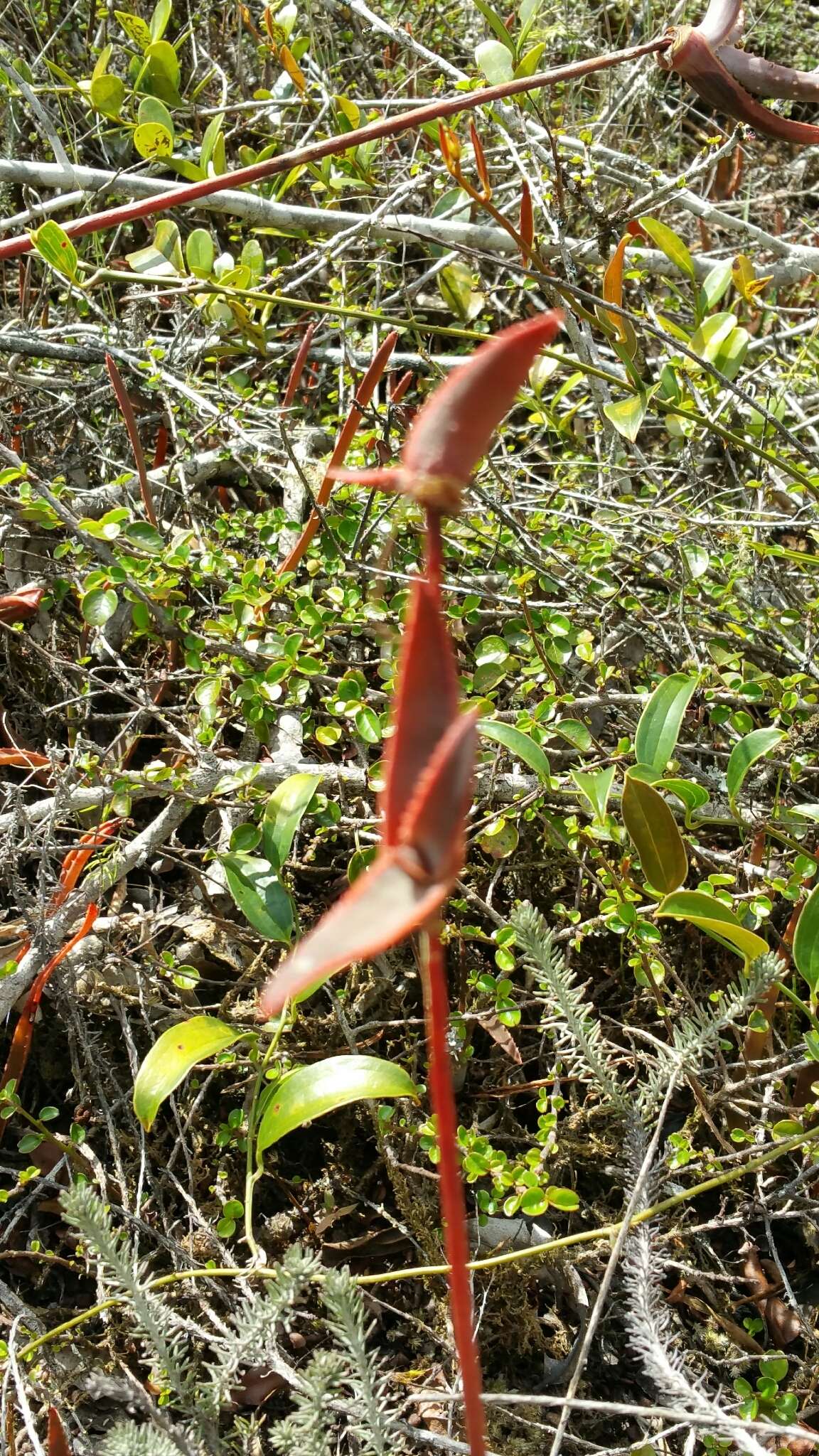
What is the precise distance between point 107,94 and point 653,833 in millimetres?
1609

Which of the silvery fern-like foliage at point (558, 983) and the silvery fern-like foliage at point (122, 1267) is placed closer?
the silvery fern-like foliage at point (122, 1267)

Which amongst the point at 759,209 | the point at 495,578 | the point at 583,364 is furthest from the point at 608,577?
the point at 759,209

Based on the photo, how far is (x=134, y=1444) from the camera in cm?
73

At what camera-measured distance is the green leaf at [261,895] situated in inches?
51.7

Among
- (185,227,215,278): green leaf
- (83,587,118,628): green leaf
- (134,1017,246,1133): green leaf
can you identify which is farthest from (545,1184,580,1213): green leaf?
(185,227,215,278): green leaf

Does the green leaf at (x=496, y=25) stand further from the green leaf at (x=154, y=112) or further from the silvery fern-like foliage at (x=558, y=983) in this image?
the silvery fern-like foliage at (x=558, y=983)

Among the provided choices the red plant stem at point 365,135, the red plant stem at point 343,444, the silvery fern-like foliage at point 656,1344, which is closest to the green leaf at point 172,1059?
the silvery fern-like foliage at point 656,1344

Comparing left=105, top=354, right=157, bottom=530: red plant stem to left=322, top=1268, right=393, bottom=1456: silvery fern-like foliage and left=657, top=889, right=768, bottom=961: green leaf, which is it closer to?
left=657, top=889, right=768, bottom=961: green leaf

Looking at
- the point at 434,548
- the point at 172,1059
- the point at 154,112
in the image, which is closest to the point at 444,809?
the point at 434,548

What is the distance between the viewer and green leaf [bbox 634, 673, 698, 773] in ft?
4.37

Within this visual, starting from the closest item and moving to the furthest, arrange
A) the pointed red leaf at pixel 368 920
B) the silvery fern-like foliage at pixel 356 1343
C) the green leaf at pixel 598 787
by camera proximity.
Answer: the pointed red leaf at pixel 368 920, the silvery fern-like foliage at pixel 356 1343, the green leaf at pixel 598 787

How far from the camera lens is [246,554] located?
1843 mm

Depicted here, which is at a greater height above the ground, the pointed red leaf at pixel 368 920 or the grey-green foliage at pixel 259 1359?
the pointed red leaf at pixel 368 920

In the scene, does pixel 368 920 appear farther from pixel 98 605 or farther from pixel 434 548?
pixel 98 605
